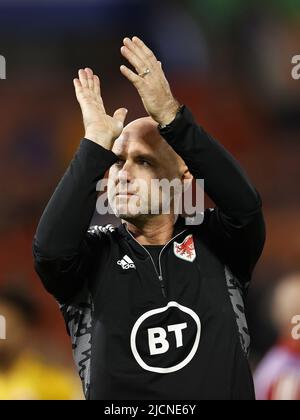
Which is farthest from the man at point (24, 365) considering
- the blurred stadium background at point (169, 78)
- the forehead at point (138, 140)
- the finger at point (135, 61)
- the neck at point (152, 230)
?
the finger at point (135, 61)

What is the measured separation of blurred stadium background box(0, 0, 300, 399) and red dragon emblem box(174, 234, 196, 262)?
1649 millimetres

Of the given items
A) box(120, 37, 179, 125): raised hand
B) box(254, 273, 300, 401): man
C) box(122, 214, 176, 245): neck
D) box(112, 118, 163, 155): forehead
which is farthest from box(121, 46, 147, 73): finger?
box(254, 273, 300, 401): man

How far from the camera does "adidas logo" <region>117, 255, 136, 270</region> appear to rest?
1.46 meters

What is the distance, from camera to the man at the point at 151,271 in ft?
4.43

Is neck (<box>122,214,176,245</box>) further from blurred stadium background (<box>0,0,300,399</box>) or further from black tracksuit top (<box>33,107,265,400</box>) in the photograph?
blurred stadium background (<box>0,0,300,399</box>)

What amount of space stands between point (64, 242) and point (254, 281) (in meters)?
1.73

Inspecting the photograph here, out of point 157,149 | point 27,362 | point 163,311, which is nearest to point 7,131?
point 27,362

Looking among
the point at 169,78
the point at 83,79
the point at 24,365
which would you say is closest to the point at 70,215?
the point at 83,79

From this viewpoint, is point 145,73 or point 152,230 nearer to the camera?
point 145,73

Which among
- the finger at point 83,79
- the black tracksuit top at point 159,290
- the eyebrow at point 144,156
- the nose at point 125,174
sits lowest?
the black tracksuit top at point 159,290

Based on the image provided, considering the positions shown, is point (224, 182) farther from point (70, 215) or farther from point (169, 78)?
point (169, 78)

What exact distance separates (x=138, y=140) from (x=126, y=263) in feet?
0.90

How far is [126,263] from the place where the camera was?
4.82 ft

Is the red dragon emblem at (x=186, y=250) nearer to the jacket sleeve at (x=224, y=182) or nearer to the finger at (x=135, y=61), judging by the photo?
the jacket sleeve at (x=224, y=182)
